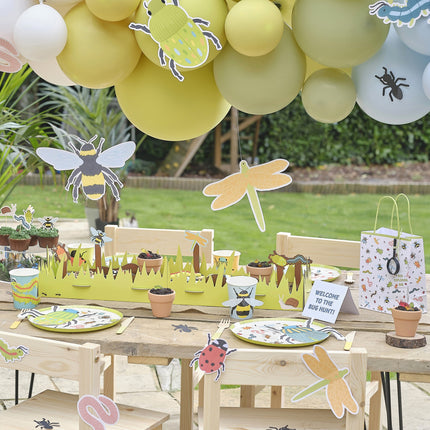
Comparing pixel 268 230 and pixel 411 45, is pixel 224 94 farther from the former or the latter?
pixel 268 230

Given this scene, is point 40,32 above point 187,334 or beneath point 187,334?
above

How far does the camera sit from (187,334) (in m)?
1.65

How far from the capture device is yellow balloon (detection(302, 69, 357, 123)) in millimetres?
1390

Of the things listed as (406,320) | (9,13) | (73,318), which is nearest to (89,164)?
(73,318)

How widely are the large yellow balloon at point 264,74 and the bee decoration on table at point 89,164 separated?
1.64 feet

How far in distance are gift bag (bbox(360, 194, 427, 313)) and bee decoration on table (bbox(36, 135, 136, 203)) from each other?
0.72 metres

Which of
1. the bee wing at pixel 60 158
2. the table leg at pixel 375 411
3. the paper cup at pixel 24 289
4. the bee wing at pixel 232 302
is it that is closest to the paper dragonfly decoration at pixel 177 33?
the bee wing at pixel 60 158

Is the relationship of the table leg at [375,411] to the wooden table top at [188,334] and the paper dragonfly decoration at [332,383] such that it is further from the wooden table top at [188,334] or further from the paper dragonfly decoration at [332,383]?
the paper dragonfly decoration at [332,383]

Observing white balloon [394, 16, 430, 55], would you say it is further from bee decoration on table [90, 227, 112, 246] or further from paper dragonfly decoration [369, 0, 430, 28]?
bee decoration on table [90, 227, 112, 246]

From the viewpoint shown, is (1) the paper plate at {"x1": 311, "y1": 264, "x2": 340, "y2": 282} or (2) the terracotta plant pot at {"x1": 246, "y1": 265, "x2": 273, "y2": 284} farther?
(1) the paper plate at {"x1": 311, "y1": 264, "x2": 340, "y2": 282}

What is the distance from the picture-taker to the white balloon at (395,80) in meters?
1.36

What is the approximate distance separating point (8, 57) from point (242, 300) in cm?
84

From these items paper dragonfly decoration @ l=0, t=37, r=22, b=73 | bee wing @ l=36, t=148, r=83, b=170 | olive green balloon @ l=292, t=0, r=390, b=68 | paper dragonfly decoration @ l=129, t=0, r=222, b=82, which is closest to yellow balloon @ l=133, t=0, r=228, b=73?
paper dragonfly decoration @ l=129, t=0, r=222, b=82

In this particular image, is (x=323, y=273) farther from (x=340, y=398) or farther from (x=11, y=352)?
(x=11, y=352)
